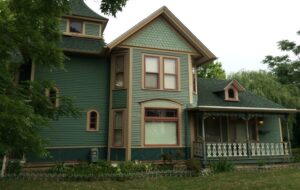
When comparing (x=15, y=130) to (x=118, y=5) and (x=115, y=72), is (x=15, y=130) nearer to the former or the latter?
(x=118, y=5)

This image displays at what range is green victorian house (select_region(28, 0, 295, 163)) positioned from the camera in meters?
15.8

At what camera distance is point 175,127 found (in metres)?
16.7

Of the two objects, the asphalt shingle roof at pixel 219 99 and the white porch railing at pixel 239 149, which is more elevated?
the asphalt shingle roof at pixel 219 99

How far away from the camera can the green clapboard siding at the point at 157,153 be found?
15577 millimetres

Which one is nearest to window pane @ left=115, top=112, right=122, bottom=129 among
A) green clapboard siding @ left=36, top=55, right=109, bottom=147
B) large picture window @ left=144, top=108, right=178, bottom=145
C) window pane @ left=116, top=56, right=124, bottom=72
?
green clapboard siding @ left=36, top=55, right=109, bottom=147

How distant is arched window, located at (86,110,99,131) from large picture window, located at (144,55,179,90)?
3118mm

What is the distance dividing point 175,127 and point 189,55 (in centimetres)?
426

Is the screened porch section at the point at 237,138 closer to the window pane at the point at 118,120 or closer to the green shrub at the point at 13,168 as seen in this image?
the window pane at the point at 118,120

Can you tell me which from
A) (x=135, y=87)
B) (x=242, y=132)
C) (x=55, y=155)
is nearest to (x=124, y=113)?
(x=135, y=87)

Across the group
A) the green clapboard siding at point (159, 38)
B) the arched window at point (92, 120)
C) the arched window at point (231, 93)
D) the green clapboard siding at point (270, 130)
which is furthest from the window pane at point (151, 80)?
the green clapboard siding at point (270, 130)

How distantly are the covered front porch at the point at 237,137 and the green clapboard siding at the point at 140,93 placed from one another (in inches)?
48.2

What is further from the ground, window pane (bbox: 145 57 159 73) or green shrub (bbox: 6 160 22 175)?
window pane (bbox: 145 57 159 73)

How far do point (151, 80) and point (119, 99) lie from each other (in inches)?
79.8

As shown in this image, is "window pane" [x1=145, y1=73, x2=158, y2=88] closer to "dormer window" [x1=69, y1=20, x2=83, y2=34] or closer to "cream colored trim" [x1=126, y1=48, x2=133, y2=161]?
"cream colored trim" [x1=126, y1=48, x2=133, y2=161]
